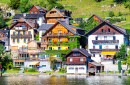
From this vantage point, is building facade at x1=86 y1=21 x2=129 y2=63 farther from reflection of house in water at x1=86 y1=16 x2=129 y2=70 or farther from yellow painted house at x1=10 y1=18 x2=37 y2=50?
yellow painted house at x1=10 y1=18 x2=37 y2=50

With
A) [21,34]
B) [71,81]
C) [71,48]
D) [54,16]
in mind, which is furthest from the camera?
[54,16]

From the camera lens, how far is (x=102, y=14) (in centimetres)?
15525

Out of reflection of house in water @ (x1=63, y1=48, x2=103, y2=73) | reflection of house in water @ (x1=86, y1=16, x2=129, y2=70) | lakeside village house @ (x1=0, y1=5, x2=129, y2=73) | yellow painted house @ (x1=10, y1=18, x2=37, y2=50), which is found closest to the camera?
reflection of house in water @ (x1=63, y1=48, x2=103, y2=73)

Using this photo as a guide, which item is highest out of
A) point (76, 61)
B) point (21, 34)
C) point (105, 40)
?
point (21, 34)

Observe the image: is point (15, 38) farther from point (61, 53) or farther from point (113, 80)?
point (113, 80)

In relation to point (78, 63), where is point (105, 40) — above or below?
above

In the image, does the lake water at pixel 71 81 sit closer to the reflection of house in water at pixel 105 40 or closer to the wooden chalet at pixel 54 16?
the reflection of house in water at pixel 105 40

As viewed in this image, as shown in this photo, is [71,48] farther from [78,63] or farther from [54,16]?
[54,16]

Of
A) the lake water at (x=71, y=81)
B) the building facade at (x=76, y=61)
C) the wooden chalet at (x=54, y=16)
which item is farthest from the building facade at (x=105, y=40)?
the wooden chalet at (x=54, y=16)

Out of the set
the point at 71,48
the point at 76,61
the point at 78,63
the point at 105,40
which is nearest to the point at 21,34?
the point at 71,48

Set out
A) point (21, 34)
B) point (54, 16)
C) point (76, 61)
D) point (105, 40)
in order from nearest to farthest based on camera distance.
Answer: point (76, 61) < point (105, 40) < point (21, 34) < point (54, 16)

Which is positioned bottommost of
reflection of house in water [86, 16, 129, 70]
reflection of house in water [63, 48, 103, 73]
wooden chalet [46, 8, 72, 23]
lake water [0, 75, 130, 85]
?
lake water [0, 75, 130, 85]

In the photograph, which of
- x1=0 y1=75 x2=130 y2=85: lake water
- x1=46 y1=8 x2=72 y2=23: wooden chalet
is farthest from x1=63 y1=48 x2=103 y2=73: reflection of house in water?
x1=46 y1=8 x2=72 y2=23: wooden chalet

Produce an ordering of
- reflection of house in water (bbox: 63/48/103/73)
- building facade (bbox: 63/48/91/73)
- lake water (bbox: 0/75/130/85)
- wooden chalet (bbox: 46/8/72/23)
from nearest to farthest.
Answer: lake water (bbox: 0/75/130/85) → reflection of house in water (bbox: 63/48/103/73) → building facade (bbox: 63/48/91/73) → wooden chalet (bbox: 46/8/72/23)
